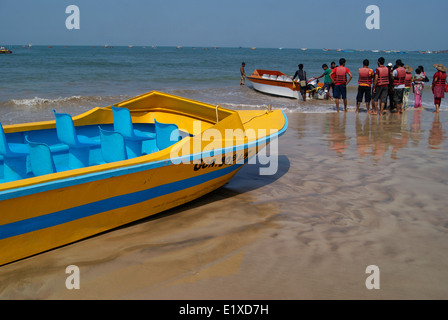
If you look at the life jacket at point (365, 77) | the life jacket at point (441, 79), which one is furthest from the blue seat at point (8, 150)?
the life jacket at point (441, 79)

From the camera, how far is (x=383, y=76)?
11555 mm

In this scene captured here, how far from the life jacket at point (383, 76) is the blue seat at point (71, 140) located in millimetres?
9175

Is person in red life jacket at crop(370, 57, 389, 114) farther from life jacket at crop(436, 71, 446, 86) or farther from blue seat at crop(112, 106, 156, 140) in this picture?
blue seat at crop(112, 106, 156, 140)

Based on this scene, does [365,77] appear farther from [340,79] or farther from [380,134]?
[380,134]

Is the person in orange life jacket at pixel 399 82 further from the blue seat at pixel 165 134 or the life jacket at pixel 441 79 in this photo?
the blue seat at pixel 165 134

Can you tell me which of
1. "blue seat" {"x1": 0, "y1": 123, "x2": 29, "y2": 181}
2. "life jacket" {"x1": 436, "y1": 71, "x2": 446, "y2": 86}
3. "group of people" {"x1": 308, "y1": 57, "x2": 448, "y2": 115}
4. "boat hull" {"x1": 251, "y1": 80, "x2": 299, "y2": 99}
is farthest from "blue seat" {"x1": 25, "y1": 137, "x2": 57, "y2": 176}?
"boat hull" {"x1": 251, "y1": 80, "x2": 299, "y2": 99}

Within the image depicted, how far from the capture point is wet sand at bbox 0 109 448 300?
10.4 feet

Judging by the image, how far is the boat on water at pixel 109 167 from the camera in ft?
11.3

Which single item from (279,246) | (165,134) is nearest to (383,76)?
(165,134)

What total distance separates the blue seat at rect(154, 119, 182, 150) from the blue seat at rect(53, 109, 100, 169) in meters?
0.87

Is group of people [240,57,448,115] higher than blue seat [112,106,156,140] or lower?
higher
